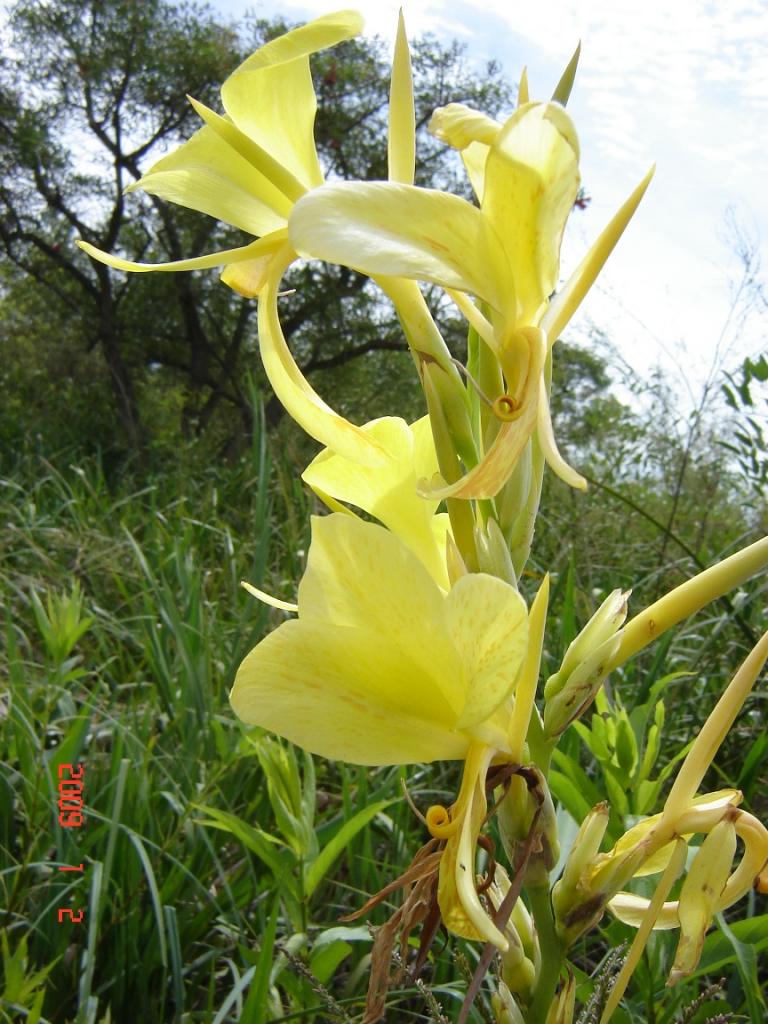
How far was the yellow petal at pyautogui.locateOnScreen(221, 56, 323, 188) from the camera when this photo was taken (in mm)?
632

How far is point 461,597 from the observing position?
1.74 ft

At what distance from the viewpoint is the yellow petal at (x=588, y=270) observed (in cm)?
57

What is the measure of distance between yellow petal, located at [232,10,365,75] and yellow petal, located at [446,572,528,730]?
1.23ft

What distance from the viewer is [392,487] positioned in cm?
70

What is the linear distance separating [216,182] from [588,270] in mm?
298

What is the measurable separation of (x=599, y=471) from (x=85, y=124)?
819 cm

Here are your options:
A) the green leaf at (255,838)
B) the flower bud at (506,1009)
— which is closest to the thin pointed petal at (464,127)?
the flower bud at (506,1009)

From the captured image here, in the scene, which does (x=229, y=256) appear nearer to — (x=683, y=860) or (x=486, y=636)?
(x=486, y=636)

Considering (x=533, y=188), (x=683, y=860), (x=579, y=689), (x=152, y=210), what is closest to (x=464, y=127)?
(x=533, y=188)

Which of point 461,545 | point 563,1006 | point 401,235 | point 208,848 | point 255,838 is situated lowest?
point 208,848

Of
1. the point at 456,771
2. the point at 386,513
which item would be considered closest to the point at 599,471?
the point at 456,771

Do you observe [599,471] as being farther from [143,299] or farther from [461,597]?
[143,299]

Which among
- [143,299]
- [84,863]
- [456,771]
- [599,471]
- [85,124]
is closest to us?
[84,863]
